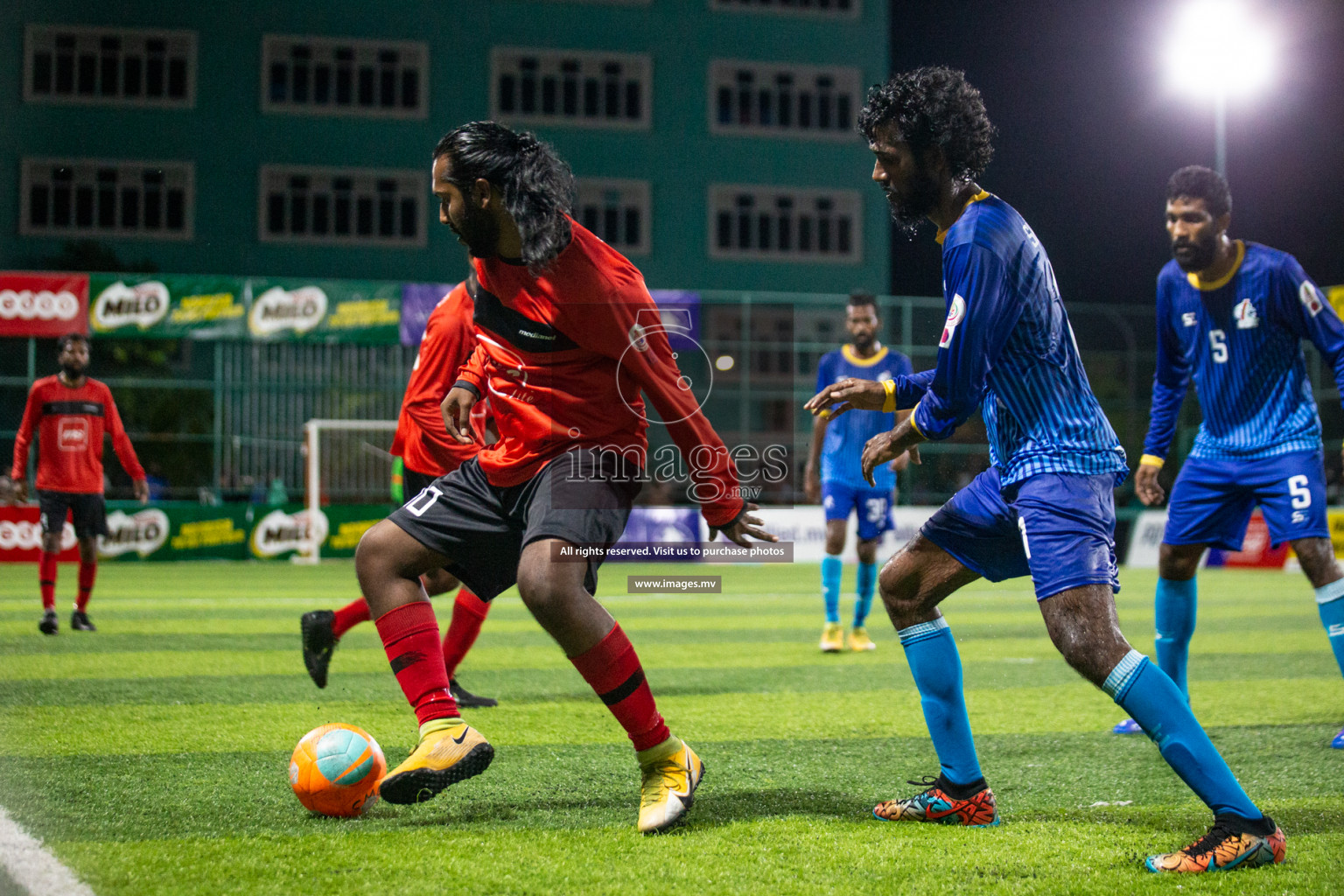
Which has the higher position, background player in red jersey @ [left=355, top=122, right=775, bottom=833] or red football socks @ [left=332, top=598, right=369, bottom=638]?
background player in red jersey @ [left=355, top=122, right=775, bottom=833]

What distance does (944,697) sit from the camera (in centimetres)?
369

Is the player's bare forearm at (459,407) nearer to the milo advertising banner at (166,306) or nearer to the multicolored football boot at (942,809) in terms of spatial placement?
the multicolored football boot at (942,809)

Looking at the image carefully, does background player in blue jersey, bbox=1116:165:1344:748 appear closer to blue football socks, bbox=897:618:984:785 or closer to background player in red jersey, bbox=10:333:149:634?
blue football socks, bbox=897:618:984:785

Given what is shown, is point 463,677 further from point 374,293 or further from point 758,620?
point 374,293

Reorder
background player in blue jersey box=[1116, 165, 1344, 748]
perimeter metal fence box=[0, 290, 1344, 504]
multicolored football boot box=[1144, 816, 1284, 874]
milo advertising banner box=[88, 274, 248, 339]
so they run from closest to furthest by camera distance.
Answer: multicolored football boot box=[1144, 816, 1284, 874]
background player in blue jersey box=[1116, 165, 1344, 748]
milo advertising banner box=[88, 274, 248, 339]
perimeter metal fence box=[0, 290, 1344, 504]

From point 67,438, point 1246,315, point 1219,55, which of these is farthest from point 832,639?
point 1219,55

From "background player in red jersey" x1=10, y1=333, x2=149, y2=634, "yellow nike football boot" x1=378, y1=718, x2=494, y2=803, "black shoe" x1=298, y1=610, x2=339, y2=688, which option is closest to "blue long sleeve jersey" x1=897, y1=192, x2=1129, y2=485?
"yellow nike football boot" x1=378, y1=718, x2=494, y2=803

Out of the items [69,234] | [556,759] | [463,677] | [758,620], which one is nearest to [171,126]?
[69,234]

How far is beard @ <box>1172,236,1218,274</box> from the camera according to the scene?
494cm

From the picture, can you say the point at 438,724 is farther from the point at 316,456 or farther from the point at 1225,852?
the point at 316,456

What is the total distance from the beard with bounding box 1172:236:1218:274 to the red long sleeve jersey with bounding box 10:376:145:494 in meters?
7.72

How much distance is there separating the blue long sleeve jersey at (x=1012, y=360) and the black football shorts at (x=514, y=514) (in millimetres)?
922

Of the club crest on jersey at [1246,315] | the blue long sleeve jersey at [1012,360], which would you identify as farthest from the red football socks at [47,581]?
the club crest on jersey at [1246,315]

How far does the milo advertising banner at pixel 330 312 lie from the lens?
21594 millimetres
